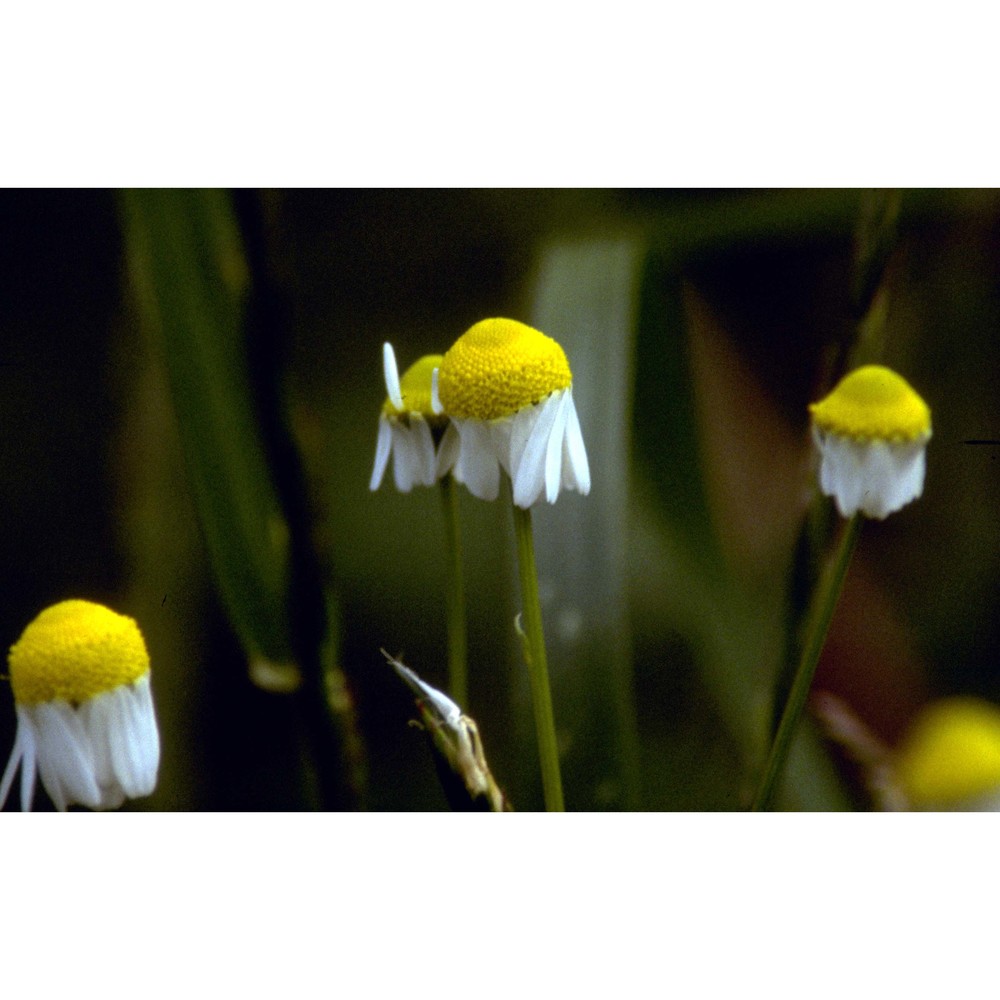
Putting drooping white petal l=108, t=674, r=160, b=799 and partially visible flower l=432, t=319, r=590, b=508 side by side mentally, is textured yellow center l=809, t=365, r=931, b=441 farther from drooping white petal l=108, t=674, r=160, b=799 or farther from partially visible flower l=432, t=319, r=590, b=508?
drooping white petal l=108, t=674, r=160, b=799

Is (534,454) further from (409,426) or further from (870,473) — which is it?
(870,473)

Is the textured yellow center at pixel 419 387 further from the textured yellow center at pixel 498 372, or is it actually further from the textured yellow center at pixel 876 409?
the textured yellow center at pixel 876 409

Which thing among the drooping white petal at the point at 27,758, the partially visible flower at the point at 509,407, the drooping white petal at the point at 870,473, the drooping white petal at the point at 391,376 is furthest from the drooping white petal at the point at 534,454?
the drooping white petal at the point at 27,758

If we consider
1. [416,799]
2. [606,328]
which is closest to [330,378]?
[606,328]

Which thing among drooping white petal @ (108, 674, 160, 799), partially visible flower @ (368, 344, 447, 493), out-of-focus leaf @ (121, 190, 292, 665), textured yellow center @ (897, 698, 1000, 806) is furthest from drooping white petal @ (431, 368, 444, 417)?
textured yellow center @ (897, 698, 1000, 806)

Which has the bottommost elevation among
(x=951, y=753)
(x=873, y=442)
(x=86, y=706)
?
(x=951, y=753)

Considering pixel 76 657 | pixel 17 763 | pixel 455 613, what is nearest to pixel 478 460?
pixel 455 613
